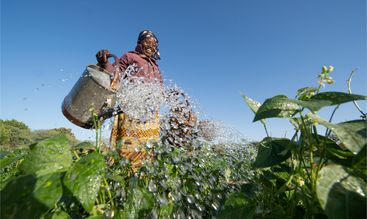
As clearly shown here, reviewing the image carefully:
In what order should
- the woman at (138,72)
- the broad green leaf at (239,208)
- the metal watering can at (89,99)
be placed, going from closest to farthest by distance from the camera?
the broad green leaf at (239,208), the metal watering can at (89,99), the woman at (138,72)

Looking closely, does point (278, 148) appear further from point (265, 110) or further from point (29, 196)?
point (29, 196)

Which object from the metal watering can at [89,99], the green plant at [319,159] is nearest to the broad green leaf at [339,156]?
the green plant at [319,159]

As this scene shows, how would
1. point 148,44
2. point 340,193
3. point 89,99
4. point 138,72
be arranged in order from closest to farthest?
point 340,193 → point 89,99 → point 138,72 → point 148,44

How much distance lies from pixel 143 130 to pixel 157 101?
1.18 ft

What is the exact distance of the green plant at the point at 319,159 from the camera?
49 cm

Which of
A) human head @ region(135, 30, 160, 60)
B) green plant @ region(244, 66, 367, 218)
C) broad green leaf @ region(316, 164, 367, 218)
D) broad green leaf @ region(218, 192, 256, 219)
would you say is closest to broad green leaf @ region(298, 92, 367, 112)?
green plant @ region(244, 66, 367, 218)

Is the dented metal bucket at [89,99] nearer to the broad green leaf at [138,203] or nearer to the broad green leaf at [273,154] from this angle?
the broad green leaf at [138,203]

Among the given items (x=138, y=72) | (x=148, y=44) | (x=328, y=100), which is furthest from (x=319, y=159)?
(x=148, y=44)

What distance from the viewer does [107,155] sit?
120 centimetres

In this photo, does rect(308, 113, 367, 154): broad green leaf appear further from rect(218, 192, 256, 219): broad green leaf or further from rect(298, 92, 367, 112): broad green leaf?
rect(218, 192, 256, 219): broad green leaf

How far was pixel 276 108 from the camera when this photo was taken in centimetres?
61

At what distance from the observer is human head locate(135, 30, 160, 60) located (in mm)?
3809

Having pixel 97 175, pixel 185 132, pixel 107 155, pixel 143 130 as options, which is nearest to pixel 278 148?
pixel 97 175

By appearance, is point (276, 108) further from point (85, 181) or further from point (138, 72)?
point (138, 72)
